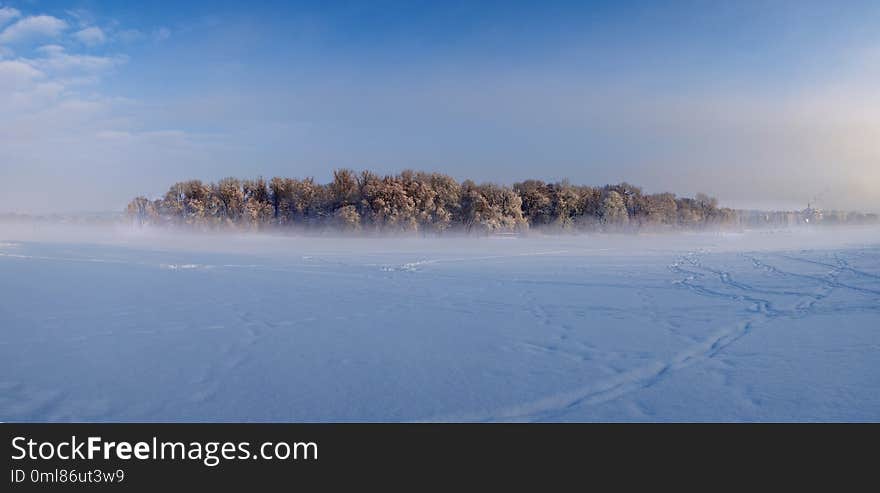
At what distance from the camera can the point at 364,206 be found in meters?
31.5

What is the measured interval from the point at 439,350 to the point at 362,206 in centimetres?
2764

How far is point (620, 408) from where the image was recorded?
3.16 meters

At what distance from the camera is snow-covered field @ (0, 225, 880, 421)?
321cm

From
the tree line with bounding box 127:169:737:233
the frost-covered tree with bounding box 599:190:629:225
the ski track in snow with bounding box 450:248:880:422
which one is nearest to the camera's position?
the ski track in snow with bounding box 450:248:880:422

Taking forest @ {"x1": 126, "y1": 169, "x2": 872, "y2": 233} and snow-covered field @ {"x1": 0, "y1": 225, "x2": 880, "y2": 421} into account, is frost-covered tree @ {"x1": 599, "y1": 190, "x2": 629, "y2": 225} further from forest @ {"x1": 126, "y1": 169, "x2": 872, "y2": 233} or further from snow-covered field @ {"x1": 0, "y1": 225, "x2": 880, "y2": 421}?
snow-covered field @ {"x1": 0, "y1": 225, "x2": 880, "y2": 421}

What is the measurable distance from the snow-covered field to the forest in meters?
22.1

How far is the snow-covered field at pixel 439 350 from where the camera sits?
3.21 m

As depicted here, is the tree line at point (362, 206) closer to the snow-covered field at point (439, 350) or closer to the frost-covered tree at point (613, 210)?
the frost-covered tree at point (613, 210)

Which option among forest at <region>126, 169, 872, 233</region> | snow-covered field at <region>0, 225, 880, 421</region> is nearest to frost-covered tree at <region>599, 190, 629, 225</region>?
forest at <region>126, 169, 872, 233</region>

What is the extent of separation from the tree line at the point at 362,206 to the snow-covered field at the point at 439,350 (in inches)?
872

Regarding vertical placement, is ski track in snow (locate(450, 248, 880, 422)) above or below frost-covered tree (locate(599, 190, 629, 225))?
below

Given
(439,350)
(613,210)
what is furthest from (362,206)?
(439,350)
